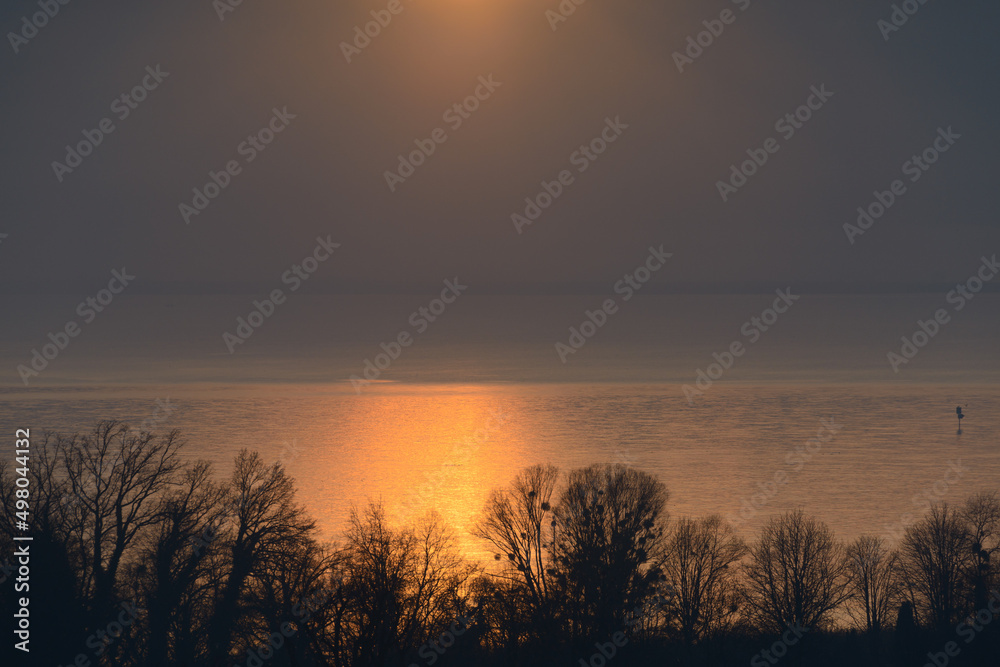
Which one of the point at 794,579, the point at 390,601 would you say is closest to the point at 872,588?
the point at 794,579

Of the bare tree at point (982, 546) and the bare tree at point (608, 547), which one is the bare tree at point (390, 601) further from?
the bare tree at point (982, 546)

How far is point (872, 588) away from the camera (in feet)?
88.7

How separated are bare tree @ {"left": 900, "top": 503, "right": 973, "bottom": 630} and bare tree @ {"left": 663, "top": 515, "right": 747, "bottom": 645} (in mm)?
4762

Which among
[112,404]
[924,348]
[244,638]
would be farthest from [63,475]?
[924,348]

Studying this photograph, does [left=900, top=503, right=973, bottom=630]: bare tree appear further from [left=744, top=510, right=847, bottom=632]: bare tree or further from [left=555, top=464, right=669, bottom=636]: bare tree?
[left=555, top=464, right=669, bottom=636]: bare tree

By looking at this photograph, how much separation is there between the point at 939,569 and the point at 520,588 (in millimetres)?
12120

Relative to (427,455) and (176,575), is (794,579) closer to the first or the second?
(176,575)

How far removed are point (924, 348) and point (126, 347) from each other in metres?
84.3

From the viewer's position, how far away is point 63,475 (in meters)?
35.6

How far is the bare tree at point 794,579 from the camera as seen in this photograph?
24.8 meters

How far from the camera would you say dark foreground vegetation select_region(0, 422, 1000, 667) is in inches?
778

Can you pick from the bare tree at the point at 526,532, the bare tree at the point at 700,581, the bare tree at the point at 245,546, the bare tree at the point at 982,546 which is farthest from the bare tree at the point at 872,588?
the bare tree at the point at 245,546

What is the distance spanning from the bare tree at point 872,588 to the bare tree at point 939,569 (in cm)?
48

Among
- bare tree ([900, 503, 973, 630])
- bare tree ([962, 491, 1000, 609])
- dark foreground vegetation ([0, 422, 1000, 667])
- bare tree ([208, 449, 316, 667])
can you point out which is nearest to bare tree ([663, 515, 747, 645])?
dark foreground vegetation ([0, 422, 1000, 667])
